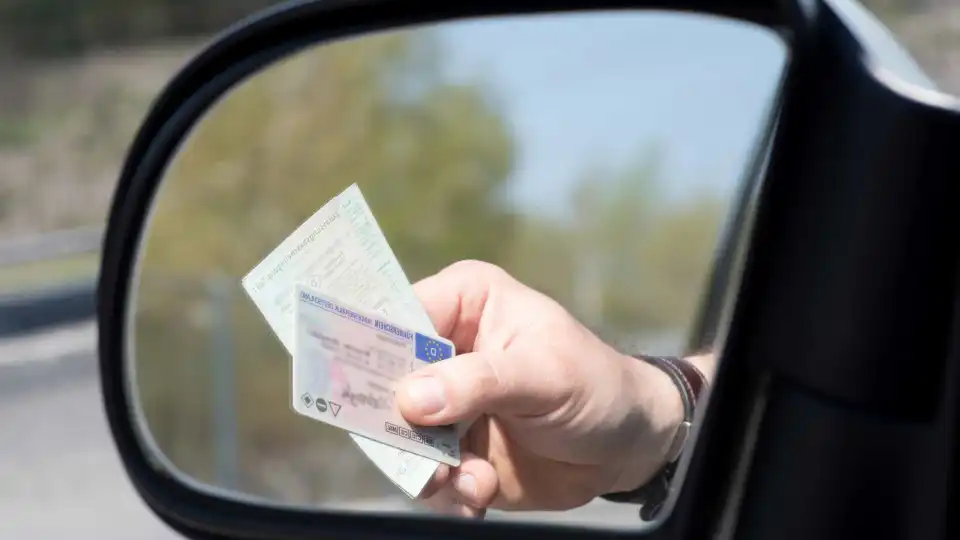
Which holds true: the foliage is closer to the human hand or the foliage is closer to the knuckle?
the knuckle

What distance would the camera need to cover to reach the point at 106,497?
241 inches

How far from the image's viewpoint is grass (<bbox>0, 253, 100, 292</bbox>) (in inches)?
443

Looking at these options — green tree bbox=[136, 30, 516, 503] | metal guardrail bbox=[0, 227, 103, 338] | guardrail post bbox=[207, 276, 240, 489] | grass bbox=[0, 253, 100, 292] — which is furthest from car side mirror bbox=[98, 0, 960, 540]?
grass bbox=[0, 253, 100, 292]

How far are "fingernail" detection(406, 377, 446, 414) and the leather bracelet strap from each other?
0.25 meters

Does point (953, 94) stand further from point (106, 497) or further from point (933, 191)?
point (106, 497)

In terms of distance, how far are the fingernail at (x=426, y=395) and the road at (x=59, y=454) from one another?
6.36 feet

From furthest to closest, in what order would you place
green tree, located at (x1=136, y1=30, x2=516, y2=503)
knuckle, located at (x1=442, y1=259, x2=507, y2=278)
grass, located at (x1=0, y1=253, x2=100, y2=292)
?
grass, located at (x1=0, y1=253, x2=100, y2=292), green tree, located at (x1=136, y1=30, x2=516, y2=503), knuckle, located at (x1=442, y1=259, x2=507, y2=278)

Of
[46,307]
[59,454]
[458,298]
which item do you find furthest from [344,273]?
[46,307]

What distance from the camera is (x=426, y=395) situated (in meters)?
1.15

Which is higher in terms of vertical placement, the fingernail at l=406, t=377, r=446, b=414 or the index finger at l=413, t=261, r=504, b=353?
the index finger at l=413, t=261, r=504, b=353

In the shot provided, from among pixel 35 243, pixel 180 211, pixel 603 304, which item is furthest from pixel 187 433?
pixel 35 243

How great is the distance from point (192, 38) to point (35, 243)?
150 inches

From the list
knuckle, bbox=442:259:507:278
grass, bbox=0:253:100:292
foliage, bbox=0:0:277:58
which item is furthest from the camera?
foliage, bbox=0:0:277:58

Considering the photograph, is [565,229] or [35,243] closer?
[565,229]
